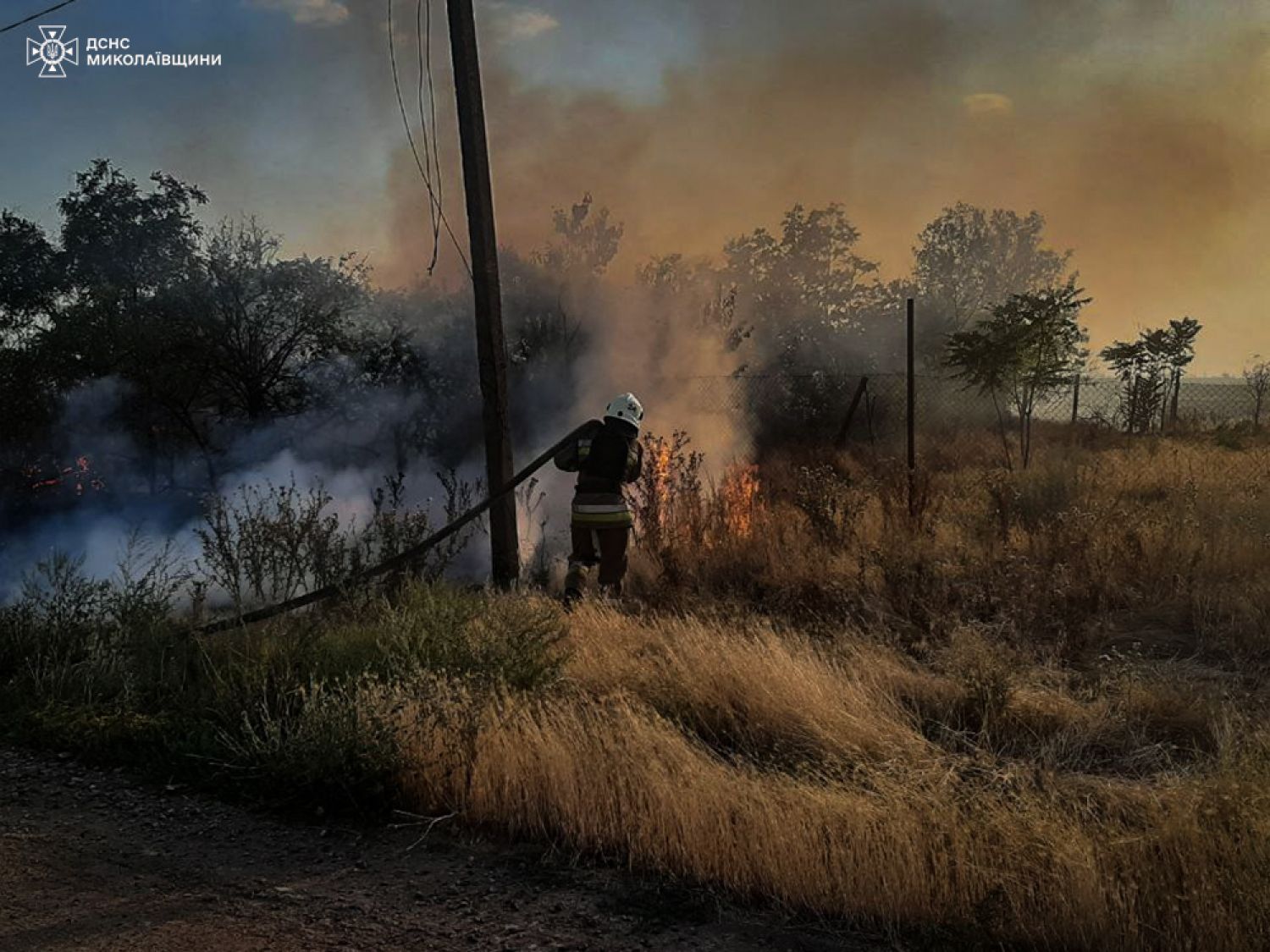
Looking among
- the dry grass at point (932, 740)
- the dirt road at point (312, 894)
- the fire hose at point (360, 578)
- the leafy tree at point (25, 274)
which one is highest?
the leafy tree at point (25, 274)

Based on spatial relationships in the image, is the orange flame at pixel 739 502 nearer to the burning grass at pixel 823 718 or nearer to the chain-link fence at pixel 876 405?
the burning grass at pixel 823 718

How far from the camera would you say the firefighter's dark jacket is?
7.40 m

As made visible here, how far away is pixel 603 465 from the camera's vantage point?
24.3 feet

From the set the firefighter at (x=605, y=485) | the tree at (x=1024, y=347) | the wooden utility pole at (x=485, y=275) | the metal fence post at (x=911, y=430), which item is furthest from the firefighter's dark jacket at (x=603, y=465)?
the tree at (x=1024, y=347)

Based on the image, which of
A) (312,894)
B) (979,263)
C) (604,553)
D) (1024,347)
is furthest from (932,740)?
(979,263)

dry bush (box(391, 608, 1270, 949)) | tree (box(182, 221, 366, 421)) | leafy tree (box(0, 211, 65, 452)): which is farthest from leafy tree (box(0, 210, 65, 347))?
dry bush (box(391, 608, 1270, 949))

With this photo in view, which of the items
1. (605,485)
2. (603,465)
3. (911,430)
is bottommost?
(605,485)

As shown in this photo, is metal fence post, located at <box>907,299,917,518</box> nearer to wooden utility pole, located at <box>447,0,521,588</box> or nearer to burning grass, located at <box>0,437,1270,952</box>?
burning grass, located at <box>0,437,1270,952</box>

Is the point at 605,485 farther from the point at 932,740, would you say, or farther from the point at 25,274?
the point at 25,274

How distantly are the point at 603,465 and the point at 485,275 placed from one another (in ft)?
5.98

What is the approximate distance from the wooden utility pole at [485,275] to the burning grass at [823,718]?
107 centimetres

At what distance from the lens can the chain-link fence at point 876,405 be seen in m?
15.6

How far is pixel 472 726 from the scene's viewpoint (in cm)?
380

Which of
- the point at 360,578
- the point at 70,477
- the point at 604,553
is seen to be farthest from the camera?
the point at 70,477
